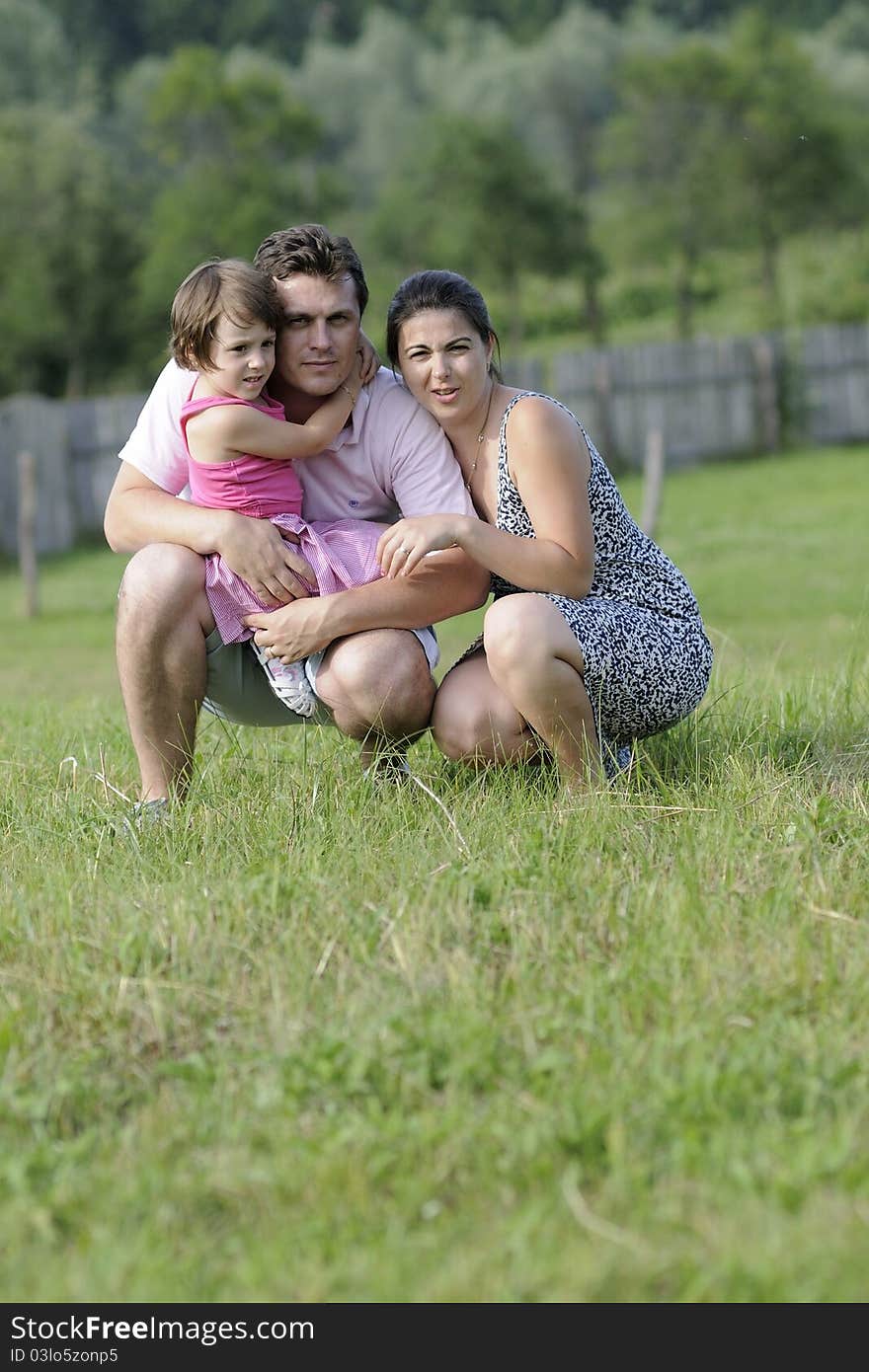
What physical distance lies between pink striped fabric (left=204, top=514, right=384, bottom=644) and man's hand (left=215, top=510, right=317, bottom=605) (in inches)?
2.0

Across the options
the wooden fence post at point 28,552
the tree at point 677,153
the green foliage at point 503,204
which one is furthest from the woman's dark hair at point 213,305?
the tree at point 677,153

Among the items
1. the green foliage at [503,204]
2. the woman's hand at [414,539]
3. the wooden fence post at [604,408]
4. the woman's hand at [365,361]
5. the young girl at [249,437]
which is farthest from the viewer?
the green foliage at [503,204]

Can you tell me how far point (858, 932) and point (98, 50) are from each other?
76644 millimetres

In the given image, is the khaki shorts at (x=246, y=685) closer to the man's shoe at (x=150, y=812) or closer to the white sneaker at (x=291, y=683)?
the white sneaker at (x=291, y=683)

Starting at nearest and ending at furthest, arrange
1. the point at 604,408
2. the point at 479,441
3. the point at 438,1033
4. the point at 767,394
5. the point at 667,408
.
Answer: the point at 438,1033
the point at 479,441
the point at 604,408
the point at 667,408
the point at 767,394

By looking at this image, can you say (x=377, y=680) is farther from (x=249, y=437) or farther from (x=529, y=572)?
(x=249, y=437)

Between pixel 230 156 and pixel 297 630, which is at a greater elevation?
pixel 230 156

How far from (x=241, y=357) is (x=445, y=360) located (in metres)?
0.48

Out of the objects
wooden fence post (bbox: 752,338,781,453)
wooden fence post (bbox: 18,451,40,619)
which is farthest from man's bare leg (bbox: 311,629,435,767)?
wooden fence post (bbox: 752,338,781,453)

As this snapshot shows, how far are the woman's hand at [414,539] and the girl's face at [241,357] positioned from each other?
1.58 feet

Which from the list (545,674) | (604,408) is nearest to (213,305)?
(545,674)

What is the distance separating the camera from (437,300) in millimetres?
3680

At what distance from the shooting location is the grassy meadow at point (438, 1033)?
2.11 metres
